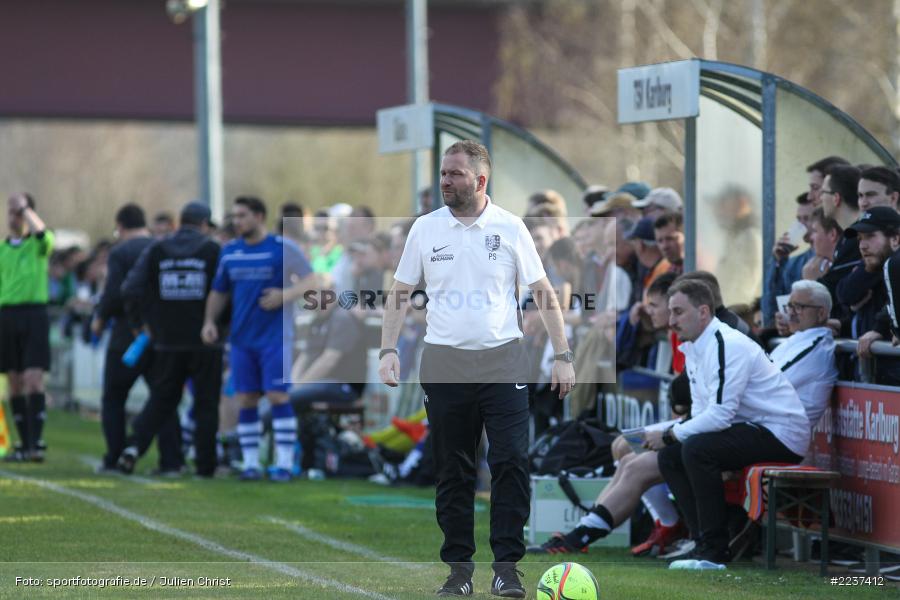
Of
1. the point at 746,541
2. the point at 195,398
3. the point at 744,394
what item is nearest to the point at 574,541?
the point at 746,541

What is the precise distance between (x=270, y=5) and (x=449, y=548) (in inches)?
857

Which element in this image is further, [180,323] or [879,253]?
[180,323]

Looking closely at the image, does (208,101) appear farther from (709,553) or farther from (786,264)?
(709,553)

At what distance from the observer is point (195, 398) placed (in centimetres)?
1503

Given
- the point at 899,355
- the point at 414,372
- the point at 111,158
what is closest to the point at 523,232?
the point at 899,355

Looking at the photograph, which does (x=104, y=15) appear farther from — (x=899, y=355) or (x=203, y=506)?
(x=899, y=355)

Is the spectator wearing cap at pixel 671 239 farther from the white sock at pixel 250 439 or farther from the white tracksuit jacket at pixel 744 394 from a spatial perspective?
the white sock at pixel 250 439

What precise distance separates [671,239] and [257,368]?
4123 mm

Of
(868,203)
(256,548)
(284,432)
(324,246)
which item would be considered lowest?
(256,548)

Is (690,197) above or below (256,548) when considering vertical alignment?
above

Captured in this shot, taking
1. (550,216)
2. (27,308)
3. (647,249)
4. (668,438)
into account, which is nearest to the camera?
(668,438)

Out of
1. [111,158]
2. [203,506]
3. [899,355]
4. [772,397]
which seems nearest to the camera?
[899,355]

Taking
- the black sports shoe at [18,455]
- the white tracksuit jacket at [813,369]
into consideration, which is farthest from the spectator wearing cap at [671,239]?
the black sports shoe at [18,455]

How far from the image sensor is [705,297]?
10320 mm
